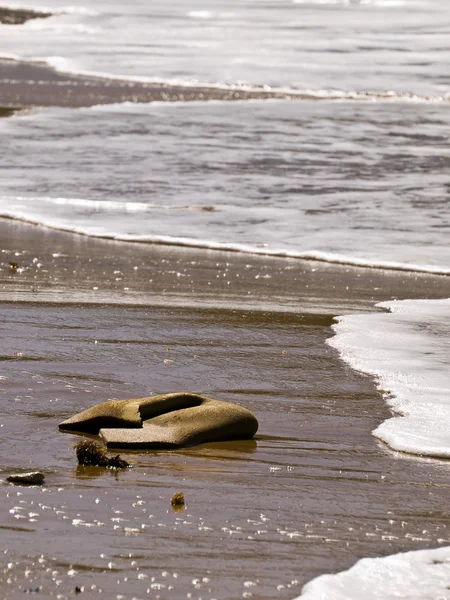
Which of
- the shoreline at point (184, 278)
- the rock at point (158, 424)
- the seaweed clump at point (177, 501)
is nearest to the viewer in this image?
the seaweed clump at point (177, 501)

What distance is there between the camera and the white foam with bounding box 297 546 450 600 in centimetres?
323

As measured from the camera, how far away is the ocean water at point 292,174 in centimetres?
654

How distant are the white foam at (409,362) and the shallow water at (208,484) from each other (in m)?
0.11

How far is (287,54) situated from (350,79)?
14.3 ft

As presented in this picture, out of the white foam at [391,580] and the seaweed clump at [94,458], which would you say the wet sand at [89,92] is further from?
the white foam at [391,580]

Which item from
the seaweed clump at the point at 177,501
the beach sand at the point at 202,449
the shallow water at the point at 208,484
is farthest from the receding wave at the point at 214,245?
the seaweed clump at the point at 177,501

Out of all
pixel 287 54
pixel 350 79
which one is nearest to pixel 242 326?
pixel 350 79

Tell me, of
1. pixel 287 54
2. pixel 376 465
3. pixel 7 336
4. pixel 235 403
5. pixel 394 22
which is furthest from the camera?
pixel 394 22

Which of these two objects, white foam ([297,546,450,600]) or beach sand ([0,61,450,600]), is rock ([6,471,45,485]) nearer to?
beach sand ([0,61,450,600])

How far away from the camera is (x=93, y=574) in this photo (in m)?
3.24

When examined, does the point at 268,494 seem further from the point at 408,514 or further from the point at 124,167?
the point at 124,167

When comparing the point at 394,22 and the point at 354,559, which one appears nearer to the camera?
the point at 354,559

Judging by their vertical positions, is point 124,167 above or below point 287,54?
below

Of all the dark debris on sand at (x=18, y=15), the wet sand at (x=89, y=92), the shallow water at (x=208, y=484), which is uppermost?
the dark debris on sand at (x=18, y=15)
